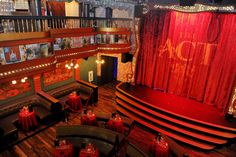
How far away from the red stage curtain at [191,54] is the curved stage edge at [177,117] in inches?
22.0

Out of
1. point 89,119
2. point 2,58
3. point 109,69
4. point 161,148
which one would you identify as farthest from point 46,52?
point 109,69

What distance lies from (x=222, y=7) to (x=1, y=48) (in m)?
7.29

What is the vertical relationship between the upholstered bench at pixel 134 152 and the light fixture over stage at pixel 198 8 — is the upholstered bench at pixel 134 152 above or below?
below

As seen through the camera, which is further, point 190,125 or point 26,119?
point 26,119

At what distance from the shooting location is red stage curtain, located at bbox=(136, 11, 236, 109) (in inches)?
252

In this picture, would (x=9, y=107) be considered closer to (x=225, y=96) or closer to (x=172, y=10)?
(x=172, y=10)

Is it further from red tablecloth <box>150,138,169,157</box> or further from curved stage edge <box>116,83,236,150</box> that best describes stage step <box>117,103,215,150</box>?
red tablecloth <box>150,138,169,157</box>

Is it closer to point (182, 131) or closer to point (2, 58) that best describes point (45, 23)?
point (2, 58)

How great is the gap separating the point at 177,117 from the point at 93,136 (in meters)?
3.20

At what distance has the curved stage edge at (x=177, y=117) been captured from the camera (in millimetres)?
6167

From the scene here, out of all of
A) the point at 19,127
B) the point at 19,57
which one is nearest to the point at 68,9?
the point at 19,57

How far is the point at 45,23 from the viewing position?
686 centimetres

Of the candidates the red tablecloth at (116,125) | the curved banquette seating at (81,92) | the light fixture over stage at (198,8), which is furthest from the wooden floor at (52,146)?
the light fixture over stage at (198,8)

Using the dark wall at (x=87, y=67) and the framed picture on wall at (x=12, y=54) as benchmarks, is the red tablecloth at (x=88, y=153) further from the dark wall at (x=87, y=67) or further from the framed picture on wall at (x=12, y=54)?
the dark wall at (x=87, y=67)
